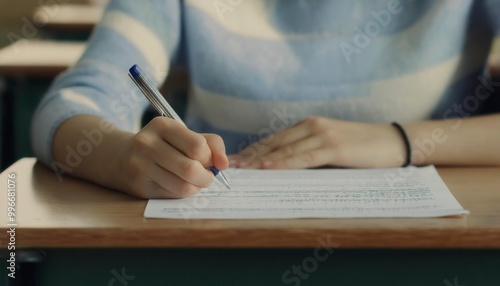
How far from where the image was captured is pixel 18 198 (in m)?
0.85

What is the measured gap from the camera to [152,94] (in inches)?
34.3

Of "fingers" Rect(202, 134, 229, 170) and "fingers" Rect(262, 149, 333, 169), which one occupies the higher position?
"fingers" Rect(262, 149, 333, 169)

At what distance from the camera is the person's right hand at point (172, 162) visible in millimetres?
827

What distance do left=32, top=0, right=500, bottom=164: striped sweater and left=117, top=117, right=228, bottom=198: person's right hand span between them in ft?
1.27

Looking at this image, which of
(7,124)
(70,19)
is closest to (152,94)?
(7,124)

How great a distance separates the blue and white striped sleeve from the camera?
1.06m

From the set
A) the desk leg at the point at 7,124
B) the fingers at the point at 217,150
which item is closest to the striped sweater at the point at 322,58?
the fingers at the point at 217,150

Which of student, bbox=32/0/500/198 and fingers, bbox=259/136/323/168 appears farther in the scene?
student, bbox=32/0/500/198

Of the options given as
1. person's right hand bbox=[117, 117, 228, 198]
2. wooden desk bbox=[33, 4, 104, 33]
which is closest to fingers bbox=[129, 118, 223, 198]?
person's right hand bbox=[117, 117, 228, 198]

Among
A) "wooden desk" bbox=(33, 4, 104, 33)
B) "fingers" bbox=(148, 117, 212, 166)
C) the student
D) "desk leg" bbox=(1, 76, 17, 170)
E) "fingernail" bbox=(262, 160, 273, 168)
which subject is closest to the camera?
"fingers" bbox=(148, 117, 212, 166)

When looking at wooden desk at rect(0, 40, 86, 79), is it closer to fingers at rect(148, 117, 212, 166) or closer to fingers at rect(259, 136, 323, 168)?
fingers at rect(259, 136, 323, 168)
